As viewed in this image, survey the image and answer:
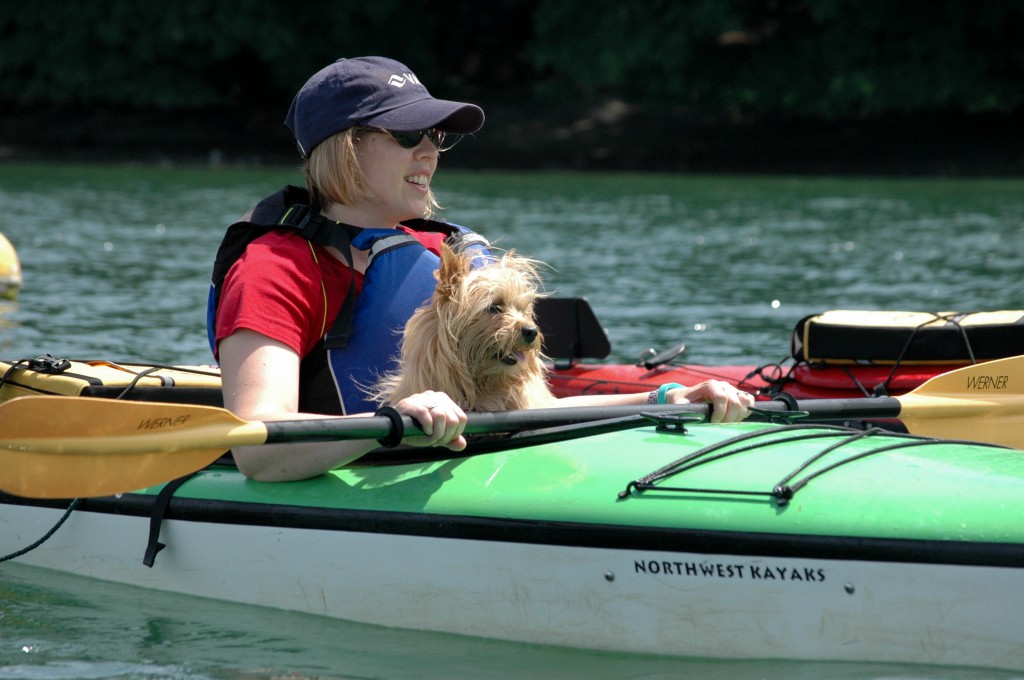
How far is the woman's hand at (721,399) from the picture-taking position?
3.57 metres

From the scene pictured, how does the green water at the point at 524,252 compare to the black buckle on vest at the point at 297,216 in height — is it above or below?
below

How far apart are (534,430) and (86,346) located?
488cm

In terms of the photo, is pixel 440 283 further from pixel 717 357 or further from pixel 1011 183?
pixel 1011 183

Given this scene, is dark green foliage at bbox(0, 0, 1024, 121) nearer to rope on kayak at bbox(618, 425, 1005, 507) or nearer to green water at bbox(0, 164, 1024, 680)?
green water at bbox(0, 164, 1024, 680)

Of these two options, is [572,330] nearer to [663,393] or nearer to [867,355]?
[867,355]

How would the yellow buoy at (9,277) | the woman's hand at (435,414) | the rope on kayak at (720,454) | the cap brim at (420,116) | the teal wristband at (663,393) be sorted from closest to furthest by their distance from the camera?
the woman's hand at (435,414), the rope on kayak at (720,454), the cap brim at (420,116), the teal wristband at (663,393), the yellow buoy at (9,277)

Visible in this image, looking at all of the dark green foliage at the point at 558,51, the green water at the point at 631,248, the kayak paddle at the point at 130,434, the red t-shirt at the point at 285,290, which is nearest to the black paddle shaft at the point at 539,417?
the kayak paddle at the point at 130,434

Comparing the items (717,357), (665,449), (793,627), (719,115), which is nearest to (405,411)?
(665,449)

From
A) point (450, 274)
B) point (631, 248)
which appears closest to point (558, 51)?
point (631, 248)

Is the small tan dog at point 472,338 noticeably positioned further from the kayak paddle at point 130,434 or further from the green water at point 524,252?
the green water at point 524,252

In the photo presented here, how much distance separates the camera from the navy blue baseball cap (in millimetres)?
3402

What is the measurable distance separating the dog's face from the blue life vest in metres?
0.21

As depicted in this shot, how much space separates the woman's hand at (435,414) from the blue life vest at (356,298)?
276 millimetres

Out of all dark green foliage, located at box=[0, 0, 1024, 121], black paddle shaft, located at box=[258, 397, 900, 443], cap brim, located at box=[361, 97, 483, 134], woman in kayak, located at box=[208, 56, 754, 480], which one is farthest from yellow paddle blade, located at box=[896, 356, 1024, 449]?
dark green foliage, located at box=[0, 0, 1024, 121]
